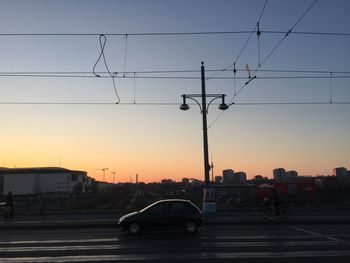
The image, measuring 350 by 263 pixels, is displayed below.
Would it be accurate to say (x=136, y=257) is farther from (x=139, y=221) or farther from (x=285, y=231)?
(x=285, y=231)

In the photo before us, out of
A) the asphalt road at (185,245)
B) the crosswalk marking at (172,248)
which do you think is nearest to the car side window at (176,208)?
the asphalt road at (185,245)

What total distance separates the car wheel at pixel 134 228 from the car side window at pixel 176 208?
1.51 meters

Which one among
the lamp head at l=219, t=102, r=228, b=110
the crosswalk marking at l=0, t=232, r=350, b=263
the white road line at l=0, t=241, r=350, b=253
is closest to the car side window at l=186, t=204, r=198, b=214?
the crosswalk marking at l=0, t=232, r=350, b=263

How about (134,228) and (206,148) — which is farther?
(206,148)

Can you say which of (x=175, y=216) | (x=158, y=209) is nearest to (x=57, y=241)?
(x=158, y=209)

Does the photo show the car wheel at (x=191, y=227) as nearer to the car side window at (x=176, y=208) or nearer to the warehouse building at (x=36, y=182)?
the car side window at (x=176, y=208)

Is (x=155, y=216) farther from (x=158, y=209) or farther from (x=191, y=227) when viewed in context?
(x=191, y=227)

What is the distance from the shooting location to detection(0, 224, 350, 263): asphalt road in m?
14.3

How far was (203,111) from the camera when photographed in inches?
1128

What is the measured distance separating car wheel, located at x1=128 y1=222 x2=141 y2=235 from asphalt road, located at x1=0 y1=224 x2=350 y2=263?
0.91 feet

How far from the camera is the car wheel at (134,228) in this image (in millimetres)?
21312

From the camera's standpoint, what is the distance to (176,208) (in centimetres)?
2223

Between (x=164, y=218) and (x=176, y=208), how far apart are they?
2.41ft

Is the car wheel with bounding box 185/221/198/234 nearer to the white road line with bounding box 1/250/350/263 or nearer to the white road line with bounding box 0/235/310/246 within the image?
the white road line with bounding box 0/235/310/246
